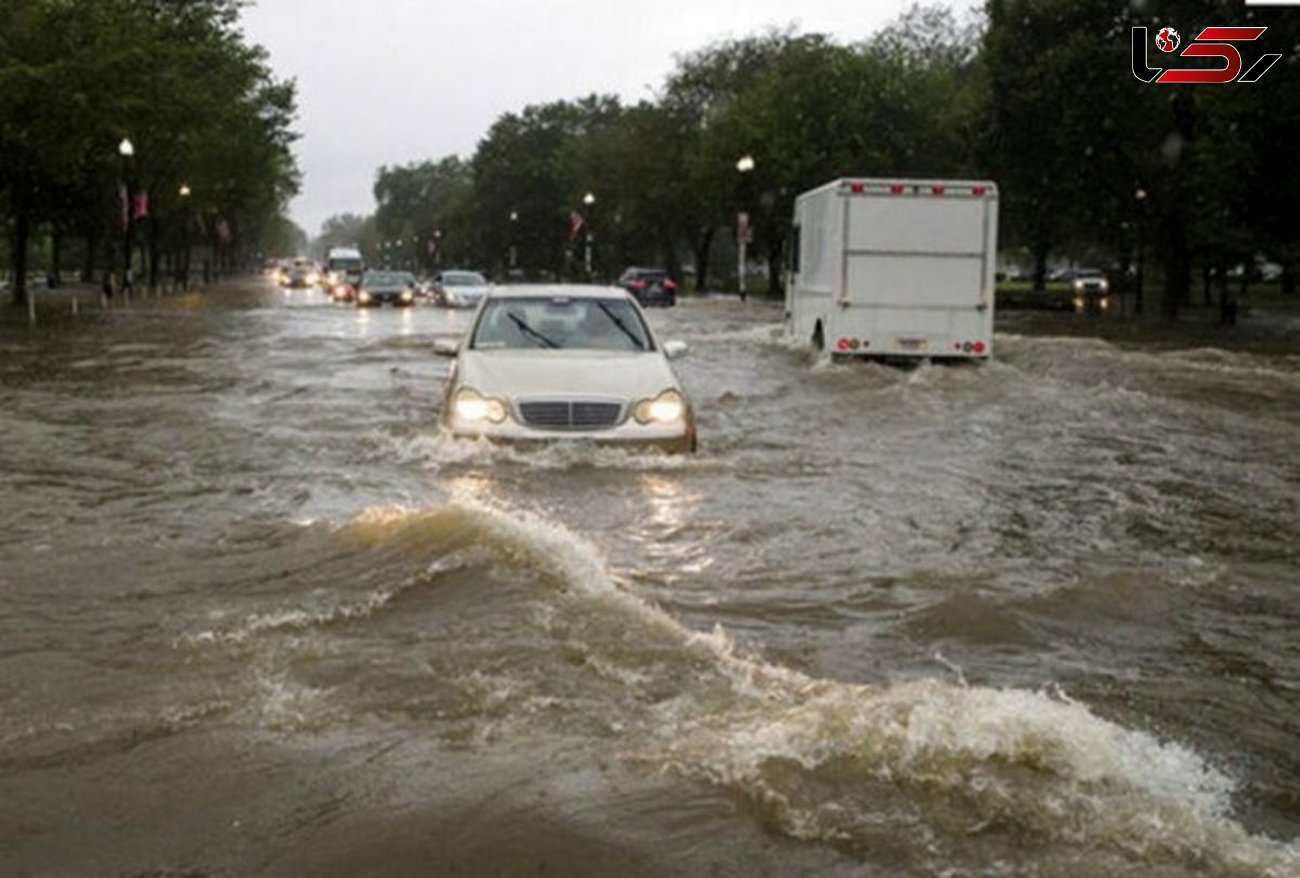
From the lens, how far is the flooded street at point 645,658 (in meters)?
4.11

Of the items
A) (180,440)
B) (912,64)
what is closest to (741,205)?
(912,64)

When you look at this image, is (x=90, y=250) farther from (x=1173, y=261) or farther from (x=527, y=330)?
(x=527, y=330)

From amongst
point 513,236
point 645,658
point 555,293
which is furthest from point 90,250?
point 645,658

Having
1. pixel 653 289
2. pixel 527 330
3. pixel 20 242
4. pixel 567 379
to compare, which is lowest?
pixel 567 379

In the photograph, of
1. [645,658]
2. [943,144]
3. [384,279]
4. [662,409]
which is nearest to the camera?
[645,658]

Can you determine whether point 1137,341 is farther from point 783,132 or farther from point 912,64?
point 912,64

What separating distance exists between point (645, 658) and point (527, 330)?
6.42 meters

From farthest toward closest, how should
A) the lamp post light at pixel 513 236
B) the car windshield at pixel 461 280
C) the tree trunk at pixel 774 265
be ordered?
1. the lamp post light at pixel 513 236
2. the tree trunk at pixel 774 265
3. the car windshield at pixel 461 280

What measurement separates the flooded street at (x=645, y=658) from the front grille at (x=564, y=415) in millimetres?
212

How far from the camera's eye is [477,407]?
10633 mm

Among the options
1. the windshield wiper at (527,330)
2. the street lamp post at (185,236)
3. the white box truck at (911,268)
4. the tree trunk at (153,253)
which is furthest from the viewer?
the street lamp post at (185,236)

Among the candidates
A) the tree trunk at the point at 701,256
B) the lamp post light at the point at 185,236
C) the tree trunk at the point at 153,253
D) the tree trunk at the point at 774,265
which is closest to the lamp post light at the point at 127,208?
the tree trunk at the point at 153,253

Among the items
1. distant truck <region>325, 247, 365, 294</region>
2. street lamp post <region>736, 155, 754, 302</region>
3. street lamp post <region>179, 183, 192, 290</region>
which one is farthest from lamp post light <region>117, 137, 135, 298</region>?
street lamp post <region>736, 155, 754, 302</region>

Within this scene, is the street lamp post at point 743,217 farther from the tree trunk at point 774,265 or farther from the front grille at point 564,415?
the front grille at point 564,415
